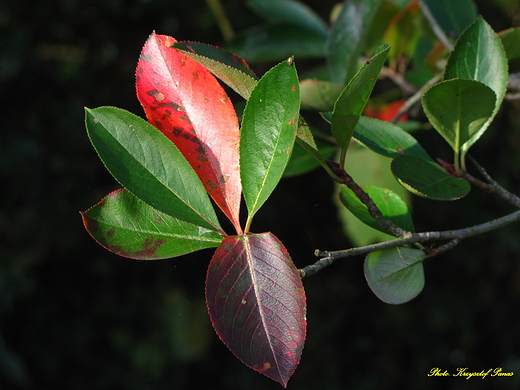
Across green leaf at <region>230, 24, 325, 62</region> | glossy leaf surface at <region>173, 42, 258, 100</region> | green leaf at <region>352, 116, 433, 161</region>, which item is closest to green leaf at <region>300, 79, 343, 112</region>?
green leaf at <region>352, 116, 433, 161</region>

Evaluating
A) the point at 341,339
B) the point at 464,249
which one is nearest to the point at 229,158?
the point at 341,339

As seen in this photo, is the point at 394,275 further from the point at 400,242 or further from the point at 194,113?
the point at 194,113

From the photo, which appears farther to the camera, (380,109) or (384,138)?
(380,109)

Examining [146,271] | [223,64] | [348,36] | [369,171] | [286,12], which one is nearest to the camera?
Answer: [223,64]

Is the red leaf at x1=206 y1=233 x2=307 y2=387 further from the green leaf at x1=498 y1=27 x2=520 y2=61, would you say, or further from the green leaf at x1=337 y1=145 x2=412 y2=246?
the green leaf at x1=337 y1=145 x2=412 y2=246

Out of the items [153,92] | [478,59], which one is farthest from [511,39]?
[153,92]

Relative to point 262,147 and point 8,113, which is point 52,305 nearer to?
point 8,113
